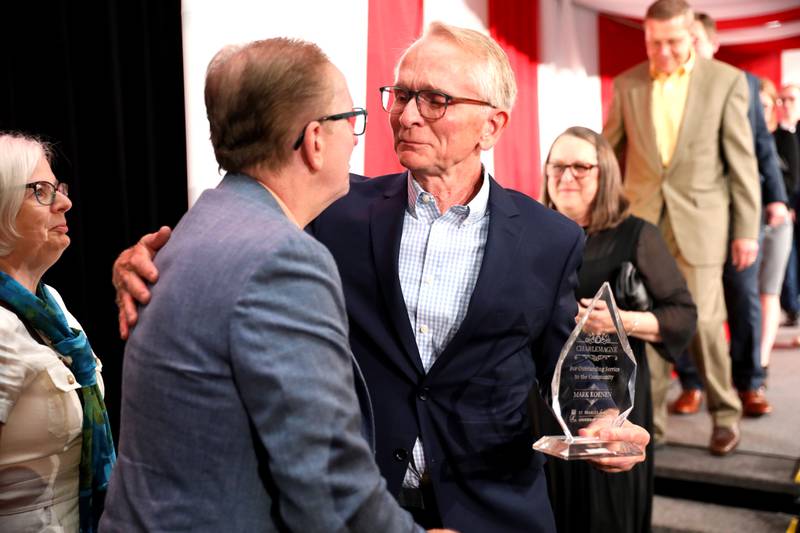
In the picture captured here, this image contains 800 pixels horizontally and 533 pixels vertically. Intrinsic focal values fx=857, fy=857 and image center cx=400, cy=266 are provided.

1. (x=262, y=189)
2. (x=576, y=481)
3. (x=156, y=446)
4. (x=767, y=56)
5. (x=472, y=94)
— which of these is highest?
(x=767, y=56)

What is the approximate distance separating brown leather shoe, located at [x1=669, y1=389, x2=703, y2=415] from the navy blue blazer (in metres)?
3.34

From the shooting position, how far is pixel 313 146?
1.20 meters

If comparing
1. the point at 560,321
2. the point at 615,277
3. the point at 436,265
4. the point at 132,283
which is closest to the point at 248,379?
the point at 132,283

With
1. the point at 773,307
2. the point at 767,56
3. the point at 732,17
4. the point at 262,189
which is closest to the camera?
the point at 262,189

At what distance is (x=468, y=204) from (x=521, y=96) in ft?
11.7

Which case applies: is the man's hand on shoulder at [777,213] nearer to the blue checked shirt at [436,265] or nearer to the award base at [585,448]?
the blue checked shirt at [436,265]

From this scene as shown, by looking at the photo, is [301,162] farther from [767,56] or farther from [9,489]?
[767,56]

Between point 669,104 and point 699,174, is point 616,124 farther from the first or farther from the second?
point 699,174

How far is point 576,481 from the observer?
270cm

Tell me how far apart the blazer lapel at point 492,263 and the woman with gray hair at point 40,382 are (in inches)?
32.1

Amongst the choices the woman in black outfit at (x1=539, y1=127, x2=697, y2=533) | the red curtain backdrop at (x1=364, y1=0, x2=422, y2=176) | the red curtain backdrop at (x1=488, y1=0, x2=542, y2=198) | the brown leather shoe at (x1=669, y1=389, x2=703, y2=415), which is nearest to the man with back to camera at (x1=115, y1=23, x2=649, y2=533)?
the woman in black outfit at (x1=539, y1=127, x2=697, y2=533)

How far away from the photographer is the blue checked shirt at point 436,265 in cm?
177

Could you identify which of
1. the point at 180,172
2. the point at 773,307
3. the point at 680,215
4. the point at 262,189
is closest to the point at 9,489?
the point at 262,189

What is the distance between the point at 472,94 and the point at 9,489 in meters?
1.26
